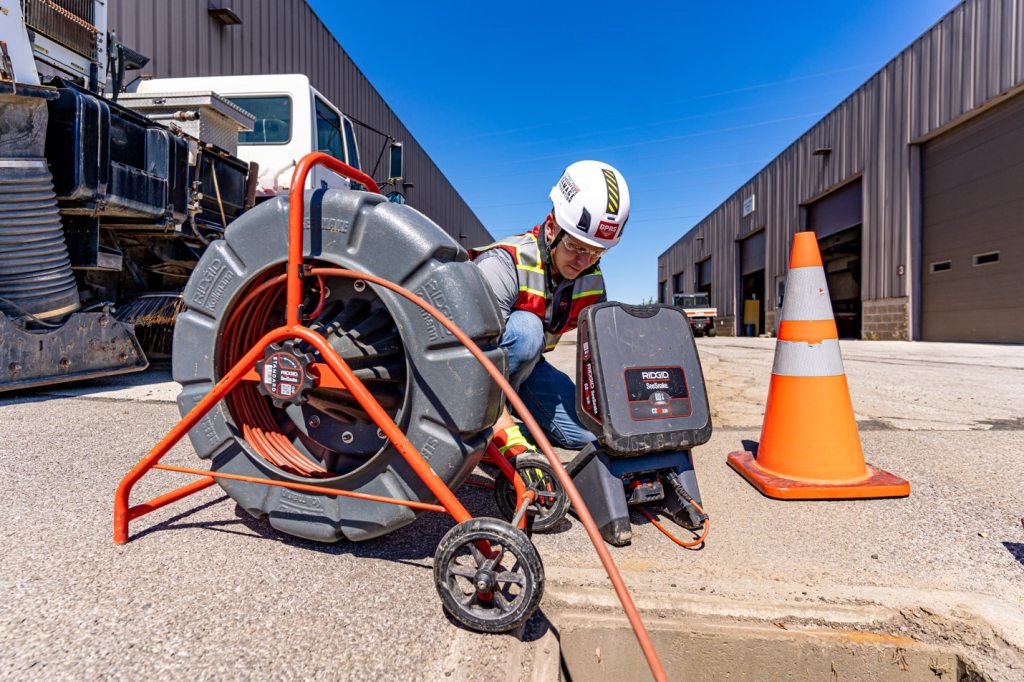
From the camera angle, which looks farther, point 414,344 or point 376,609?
point 414,344

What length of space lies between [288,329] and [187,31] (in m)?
9.99

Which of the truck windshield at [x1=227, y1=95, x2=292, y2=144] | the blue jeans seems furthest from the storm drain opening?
the truck windshield at [x1=227, y1=95, x2=292, y2=144]

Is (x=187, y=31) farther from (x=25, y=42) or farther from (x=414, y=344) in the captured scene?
(x=414, y=344)

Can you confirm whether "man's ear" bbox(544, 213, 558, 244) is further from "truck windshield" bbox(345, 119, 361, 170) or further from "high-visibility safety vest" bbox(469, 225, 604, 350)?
"truck windshield" bbox(345, 119, 361, 170)

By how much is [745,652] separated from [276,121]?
6199 mm

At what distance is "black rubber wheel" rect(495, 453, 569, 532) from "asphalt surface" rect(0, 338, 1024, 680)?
0.07 m

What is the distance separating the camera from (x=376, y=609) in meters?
1.18

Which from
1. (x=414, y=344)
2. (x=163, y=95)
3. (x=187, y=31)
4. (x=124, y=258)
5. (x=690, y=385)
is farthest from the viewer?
(x=187, y=31)

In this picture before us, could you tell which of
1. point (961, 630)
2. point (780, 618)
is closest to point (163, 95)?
point (780, 618)

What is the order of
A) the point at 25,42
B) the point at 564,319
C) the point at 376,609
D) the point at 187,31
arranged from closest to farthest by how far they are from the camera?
the point at 376,609 < the point at 564,319 < the point at 25,42 < the point at 187,31

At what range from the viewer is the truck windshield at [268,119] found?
548 cm

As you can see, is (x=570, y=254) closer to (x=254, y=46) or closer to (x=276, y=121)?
(x=276, y=121)

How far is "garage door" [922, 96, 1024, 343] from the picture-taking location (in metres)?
11.3

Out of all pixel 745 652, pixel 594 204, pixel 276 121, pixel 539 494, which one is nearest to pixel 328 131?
pixel 276 121
